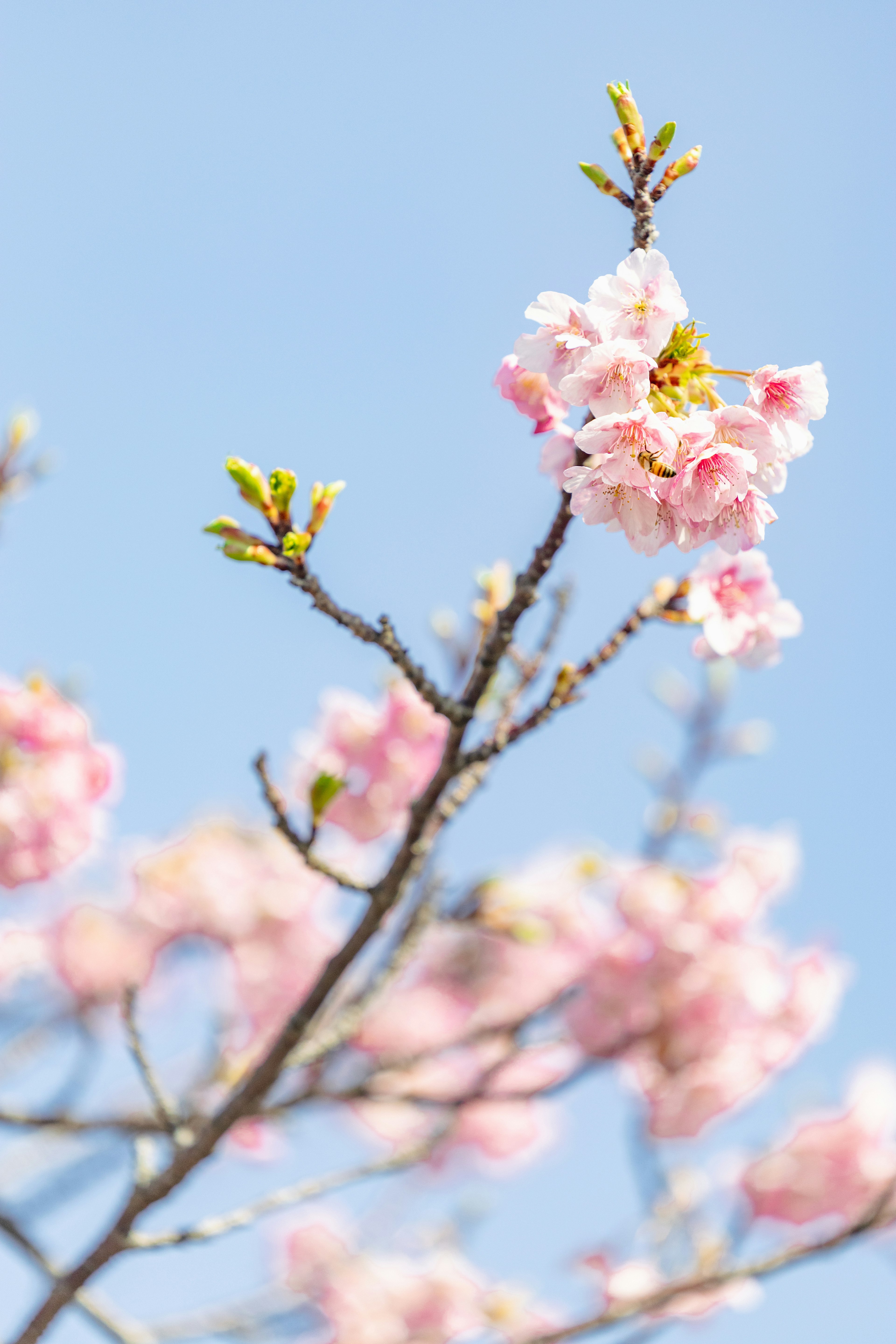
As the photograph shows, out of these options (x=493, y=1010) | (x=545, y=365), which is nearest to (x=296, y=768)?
(x=493, y=1010)

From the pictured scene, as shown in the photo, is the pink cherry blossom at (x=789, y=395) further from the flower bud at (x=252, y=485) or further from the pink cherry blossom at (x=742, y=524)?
the flower bud at (x=252, y=485)

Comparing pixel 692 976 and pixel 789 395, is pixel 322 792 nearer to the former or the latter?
pixel 789 395

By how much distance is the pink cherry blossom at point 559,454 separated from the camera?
2.15 m

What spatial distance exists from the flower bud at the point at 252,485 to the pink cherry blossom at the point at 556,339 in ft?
1.86

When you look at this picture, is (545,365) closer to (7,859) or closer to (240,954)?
(7,859)

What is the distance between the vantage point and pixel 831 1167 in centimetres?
613

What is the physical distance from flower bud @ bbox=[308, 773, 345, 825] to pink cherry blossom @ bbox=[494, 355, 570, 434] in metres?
0.96

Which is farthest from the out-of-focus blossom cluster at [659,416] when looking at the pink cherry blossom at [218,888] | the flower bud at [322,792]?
the pink cherry blossom at [218,888]

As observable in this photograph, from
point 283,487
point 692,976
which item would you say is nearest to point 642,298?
point 283,487

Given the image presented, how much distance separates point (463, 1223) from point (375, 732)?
10.5 ft

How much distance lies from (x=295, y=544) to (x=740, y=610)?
103cm

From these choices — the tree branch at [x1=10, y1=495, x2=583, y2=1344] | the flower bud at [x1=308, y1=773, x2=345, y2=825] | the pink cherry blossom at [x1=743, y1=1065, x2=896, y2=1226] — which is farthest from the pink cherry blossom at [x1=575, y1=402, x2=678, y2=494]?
the pink cherry blossom at [x1=743, y1=1065, x2=896, y2=1226]

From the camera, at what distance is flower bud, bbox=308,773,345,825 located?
2.30 m

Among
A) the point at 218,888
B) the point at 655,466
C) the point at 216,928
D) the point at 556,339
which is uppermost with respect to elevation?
the point at 218,888
